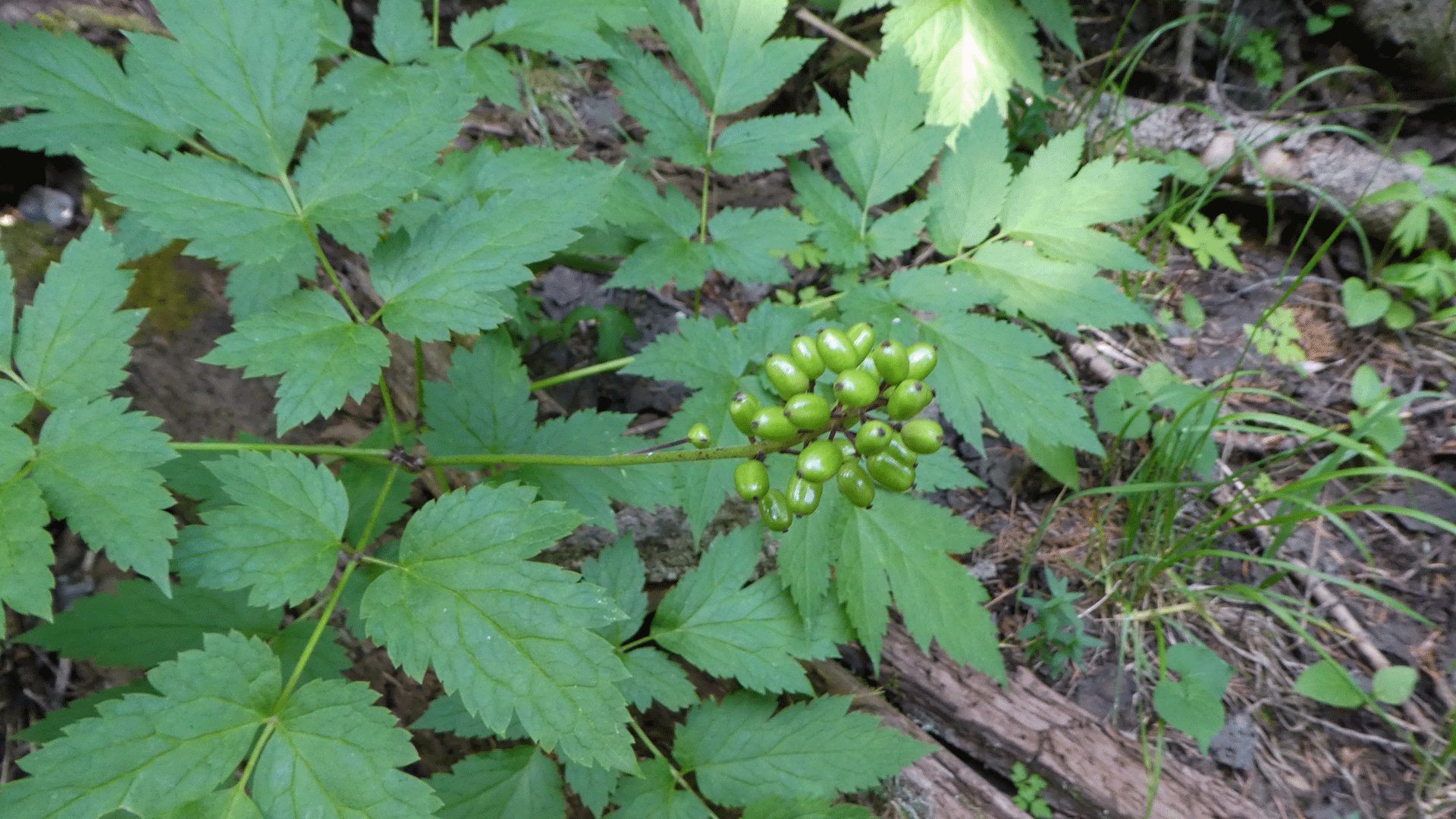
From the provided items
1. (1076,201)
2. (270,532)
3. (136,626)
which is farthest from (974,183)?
(136,626)

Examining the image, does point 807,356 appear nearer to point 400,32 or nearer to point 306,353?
point 306,353

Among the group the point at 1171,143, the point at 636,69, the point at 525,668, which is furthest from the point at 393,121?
the point at 1171,143

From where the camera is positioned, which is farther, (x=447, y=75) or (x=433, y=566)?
(x=447, y=75)

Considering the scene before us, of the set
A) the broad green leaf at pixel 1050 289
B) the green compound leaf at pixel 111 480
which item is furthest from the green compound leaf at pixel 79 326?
the broad green leaf at pixel 1050 289

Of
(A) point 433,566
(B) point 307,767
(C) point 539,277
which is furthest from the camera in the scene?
(C) point 539,277

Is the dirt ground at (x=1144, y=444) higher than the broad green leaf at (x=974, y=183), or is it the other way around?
the broad green leaf at (x=974, y=183)

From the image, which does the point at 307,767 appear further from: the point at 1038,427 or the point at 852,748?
the point at 1038,427

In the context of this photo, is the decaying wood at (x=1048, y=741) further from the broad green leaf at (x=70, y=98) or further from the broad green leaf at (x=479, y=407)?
the broad green leaf at (x=70, y=98)
